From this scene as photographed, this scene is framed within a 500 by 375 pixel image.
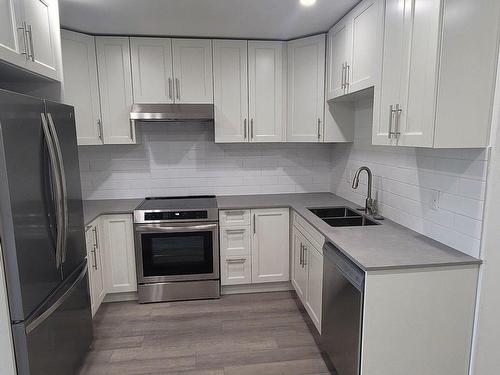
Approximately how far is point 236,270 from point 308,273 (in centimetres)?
86

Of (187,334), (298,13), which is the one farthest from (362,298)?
(298,13)

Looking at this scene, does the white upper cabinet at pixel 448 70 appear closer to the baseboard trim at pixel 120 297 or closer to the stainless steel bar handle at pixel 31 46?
the stainless steel bar handle at pixel 31 46

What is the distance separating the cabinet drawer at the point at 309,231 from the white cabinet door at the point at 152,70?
1.67 m

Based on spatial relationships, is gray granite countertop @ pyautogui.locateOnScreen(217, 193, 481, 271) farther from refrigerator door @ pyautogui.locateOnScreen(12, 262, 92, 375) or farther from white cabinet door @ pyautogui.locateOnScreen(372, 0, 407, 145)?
refrigerator door @ pyautogui.locateOnScreen(12, 262, 92, 375)

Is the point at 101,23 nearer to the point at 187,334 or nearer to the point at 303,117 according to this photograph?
the point at 303,117

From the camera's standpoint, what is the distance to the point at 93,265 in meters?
2.64

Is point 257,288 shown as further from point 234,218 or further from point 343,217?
point 343,217

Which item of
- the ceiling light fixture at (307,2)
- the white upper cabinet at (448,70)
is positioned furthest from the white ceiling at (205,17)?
the white upper cabinet at (448,70)

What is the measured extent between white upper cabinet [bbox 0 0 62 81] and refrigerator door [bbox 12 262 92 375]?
125 centimetres

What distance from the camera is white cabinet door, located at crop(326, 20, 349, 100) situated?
8.29 ft

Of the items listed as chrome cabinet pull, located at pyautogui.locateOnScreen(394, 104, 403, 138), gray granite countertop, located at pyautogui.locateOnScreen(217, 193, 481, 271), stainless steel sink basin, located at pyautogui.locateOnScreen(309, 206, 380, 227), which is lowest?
stainless steel sink basin, located at pyautogui.locateOnScreen(309, 206, 380, 227)

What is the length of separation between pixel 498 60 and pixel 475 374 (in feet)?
5.26

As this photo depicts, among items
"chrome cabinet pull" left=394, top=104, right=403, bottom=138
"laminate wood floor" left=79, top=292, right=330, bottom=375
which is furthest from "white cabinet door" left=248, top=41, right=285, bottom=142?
"laminate wood floor" left=79, top=292, right=330, bottom=375

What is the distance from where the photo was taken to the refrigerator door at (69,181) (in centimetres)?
174
